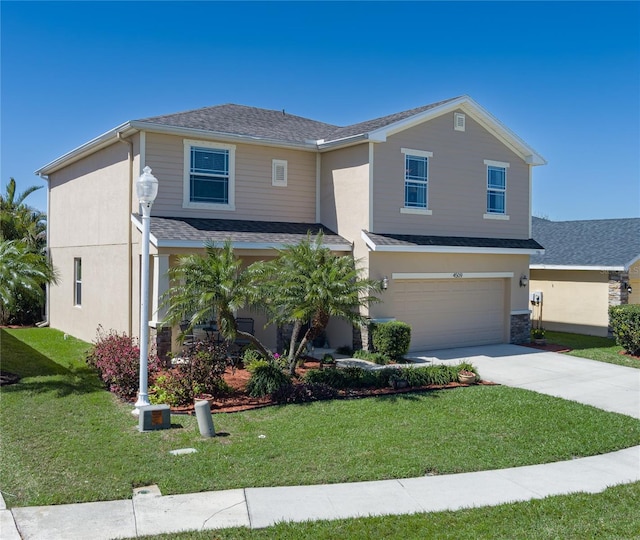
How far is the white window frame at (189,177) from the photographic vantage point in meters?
15.5

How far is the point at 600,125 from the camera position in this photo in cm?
2264

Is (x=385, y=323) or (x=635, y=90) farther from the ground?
(x=635, y=90)

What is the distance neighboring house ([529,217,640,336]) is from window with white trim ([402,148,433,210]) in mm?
8134

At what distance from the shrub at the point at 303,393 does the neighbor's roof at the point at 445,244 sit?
4.97 metres

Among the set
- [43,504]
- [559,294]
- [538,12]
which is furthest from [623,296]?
[43,504]

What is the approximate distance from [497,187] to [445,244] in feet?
11.1

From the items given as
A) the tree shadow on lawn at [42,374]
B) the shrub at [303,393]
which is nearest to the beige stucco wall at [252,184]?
the tree shadow on lawn at [42,374]

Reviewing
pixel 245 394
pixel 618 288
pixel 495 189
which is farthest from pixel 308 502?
pixel 618 288

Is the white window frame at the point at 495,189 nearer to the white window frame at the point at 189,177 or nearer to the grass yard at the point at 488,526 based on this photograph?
the white window frame at the point at 189,177

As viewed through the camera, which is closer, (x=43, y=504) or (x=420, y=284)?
(x=43, y=504)

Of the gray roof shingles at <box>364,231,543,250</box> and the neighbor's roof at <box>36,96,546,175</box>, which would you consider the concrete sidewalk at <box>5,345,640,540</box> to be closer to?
the gray roof shingles at <box>364,231,543,250</box>

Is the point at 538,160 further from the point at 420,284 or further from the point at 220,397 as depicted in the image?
the point at 220,397

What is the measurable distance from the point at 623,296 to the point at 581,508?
16176mm

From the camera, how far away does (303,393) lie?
1124 centimetres
